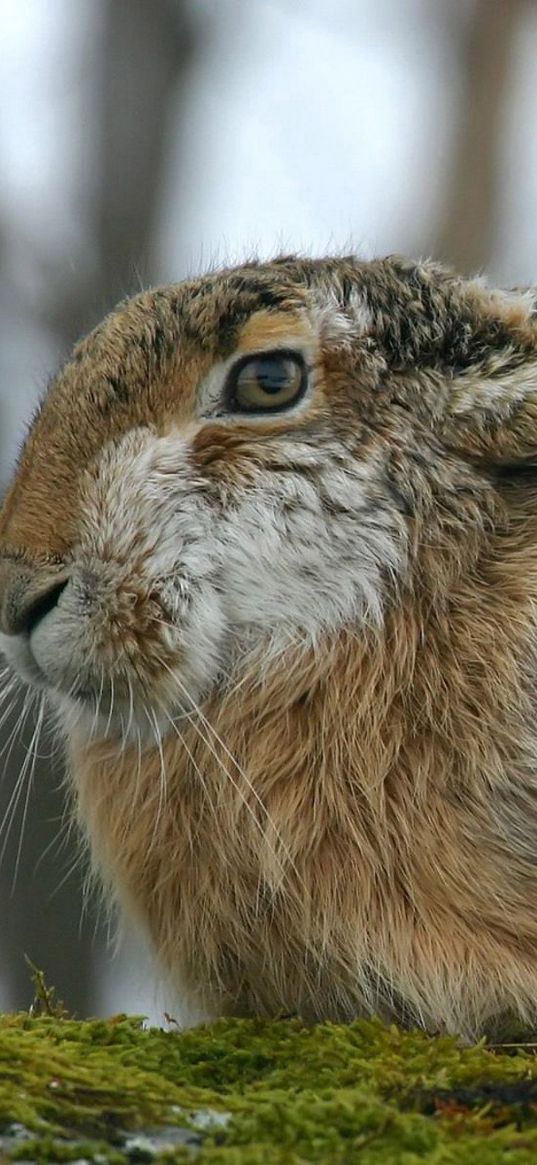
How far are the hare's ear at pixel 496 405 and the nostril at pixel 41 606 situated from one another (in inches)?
37.6

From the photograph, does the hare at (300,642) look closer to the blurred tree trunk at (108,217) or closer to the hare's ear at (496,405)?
the hare's ear at (496,405)

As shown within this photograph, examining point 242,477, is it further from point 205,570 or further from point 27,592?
point 27,592

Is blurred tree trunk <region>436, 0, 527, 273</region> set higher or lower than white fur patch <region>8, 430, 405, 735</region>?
higher

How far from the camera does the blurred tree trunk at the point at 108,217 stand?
8398 millimetres

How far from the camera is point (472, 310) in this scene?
12.3 feet

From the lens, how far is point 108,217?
872 cm

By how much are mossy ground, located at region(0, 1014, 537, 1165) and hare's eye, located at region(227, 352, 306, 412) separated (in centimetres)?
142

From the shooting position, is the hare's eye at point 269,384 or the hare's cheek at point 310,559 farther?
the hare's eye at point 269,384

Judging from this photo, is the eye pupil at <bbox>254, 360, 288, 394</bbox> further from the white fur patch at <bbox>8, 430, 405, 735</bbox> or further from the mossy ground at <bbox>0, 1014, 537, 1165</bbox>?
the mossy ground at <bbox>0, 1014, 537, 1165</bbox>

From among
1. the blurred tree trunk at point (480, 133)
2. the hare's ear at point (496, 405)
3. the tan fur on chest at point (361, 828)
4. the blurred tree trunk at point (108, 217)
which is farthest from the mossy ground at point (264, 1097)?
the blurred tree trunk at point (480, 133)

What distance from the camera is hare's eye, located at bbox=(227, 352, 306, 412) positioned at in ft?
11.3

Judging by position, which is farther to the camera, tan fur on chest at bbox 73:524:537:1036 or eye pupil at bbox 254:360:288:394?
eye pupil at bbox 254:360:288:394

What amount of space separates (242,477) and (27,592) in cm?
54

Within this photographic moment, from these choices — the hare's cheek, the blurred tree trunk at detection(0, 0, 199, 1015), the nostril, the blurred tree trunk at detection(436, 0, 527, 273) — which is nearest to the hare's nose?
the nostril
